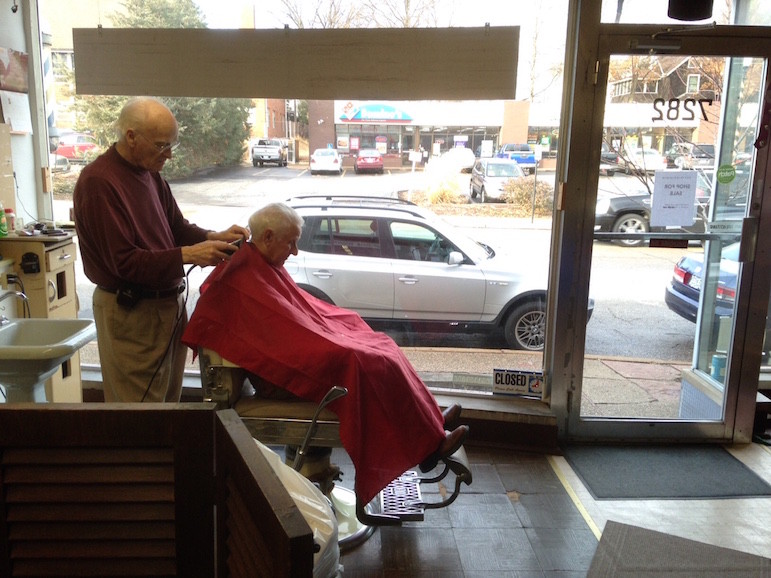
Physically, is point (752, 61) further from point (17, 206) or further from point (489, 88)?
point (17, 206)

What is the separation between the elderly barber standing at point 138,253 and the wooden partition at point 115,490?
1.09 m

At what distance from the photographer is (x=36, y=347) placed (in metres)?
2.07

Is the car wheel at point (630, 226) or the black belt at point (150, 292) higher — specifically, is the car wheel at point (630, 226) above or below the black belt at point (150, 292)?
above

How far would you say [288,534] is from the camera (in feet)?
2.36

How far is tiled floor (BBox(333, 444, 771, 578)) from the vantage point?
229 cm

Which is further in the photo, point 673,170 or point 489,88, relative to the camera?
point 673,170

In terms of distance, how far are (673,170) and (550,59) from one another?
0.79 meters

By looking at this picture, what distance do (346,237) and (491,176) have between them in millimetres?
764

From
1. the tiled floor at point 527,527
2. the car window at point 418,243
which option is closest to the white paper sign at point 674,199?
the car window at point 418,243

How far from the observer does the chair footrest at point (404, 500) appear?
2.30 meters

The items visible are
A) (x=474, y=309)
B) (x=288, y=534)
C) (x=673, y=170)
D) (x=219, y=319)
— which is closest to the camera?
(x=288, y=534)

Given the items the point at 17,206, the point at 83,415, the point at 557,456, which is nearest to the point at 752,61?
the point at 557,456

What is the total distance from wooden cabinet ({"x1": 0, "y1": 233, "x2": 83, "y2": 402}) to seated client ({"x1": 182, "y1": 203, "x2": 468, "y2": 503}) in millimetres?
1077

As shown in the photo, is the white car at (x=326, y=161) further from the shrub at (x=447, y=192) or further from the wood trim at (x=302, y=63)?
the shrub at (x=447, y=192)
